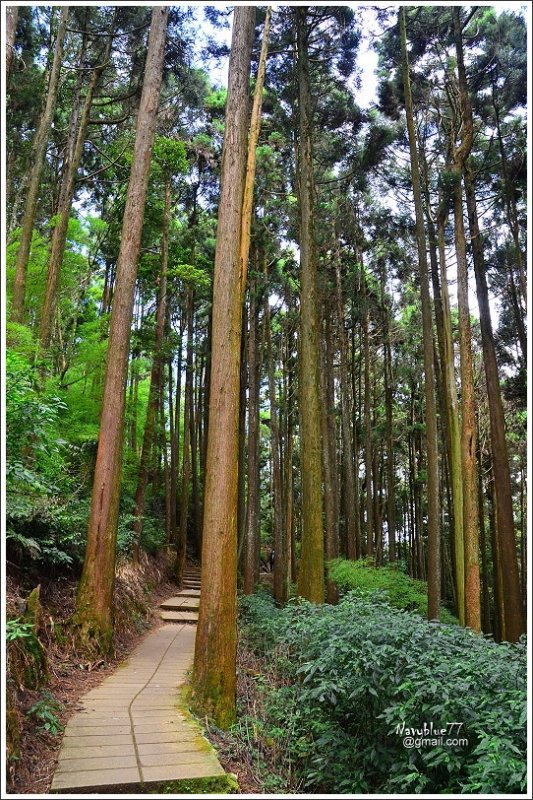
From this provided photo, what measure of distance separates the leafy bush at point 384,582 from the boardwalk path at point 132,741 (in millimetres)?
6112

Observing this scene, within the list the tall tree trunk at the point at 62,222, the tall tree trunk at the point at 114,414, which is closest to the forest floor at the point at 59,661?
the tall tree trunk at the point at 114,414

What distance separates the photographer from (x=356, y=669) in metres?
4.20

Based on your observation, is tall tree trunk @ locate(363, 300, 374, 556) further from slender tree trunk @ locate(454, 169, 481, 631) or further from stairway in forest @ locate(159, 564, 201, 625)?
stairway in forest @ locate(159, 564, 201, 625)

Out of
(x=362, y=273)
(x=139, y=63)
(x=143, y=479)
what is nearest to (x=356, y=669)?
(x=143, y=479)

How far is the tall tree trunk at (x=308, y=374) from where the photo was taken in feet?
27.3

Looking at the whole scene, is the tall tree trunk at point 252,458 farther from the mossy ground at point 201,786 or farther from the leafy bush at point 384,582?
the mossy ground at point 201,786

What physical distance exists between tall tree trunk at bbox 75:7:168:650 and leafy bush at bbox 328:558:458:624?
20.2 feet

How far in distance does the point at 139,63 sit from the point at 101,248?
173 inches

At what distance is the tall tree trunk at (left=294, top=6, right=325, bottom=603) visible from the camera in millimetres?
8336

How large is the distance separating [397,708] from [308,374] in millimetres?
5726

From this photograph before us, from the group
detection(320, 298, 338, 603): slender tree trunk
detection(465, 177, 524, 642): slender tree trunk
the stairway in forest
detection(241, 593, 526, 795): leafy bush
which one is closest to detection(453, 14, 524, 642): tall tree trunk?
detection(465, 177, 524, 642): slender tree trunk

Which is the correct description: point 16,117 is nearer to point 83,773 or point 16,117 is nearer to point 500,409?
point 500,409

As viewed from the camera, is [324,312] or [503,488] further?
[324,312]

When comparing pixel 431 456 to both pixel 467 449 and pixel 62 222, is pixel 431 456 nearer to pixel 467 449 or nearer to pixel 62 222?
pixel 467 449
